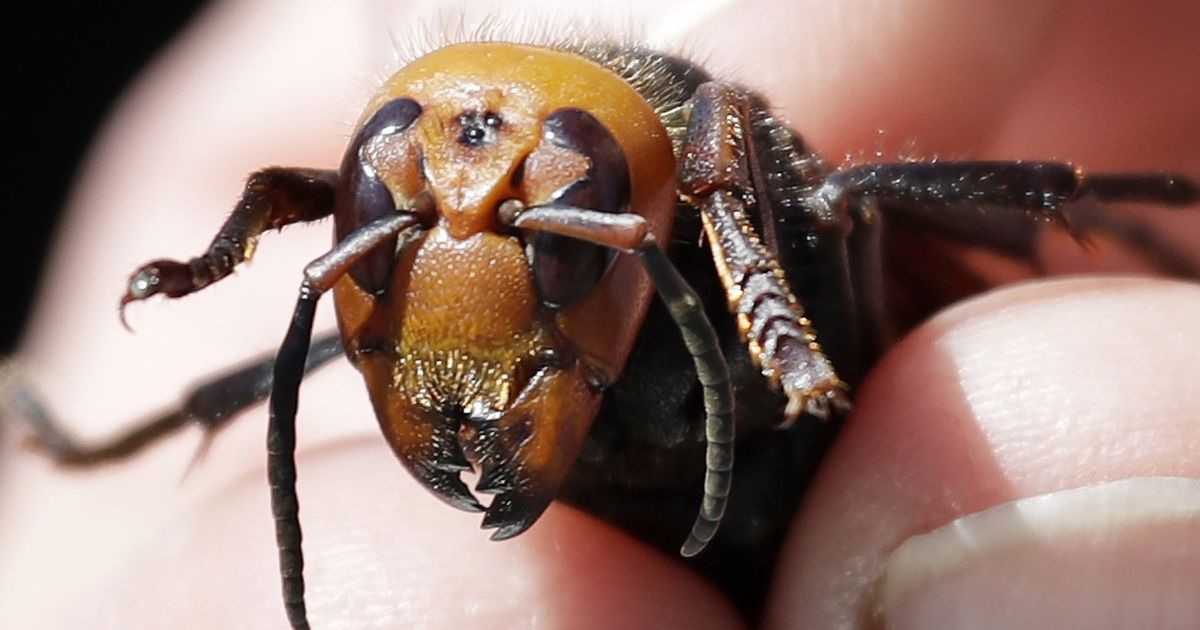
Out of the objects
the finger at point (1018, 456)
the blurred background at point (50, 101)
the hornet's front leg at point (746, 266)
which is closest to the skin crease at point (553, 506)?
the finger at point (1018, 456)

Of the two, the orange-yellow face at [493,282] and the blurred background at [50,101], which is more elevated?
the orange-yellow face at [493,282]

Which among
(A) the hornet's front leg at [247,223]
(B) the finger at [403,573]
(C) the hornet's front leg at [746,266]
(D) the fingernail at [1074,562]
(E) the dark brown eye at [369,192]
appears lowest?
(B) the finger at [403,573]

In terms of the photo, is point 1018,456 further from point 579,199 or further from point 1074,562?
point 579,199

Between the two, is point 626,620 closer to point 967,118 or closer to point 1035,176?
point 1035,176

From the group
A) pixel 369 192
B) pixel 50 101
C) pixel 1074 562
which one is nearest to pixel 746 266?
pixel 369 192

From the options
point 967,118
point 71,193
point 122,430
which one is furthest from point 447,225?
point 71,193

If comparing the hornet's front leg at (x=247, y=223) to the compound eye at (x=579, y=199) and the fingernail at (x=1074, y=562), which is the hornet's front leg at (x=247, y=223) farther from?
the fingernail at (x=1074, y=562)

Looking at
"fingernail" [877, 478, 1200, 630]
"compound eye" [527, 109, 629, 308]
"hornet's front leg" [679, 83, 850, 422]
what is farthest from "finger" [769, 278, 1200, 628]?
"compound eye" [527, 109, 629, 308]
